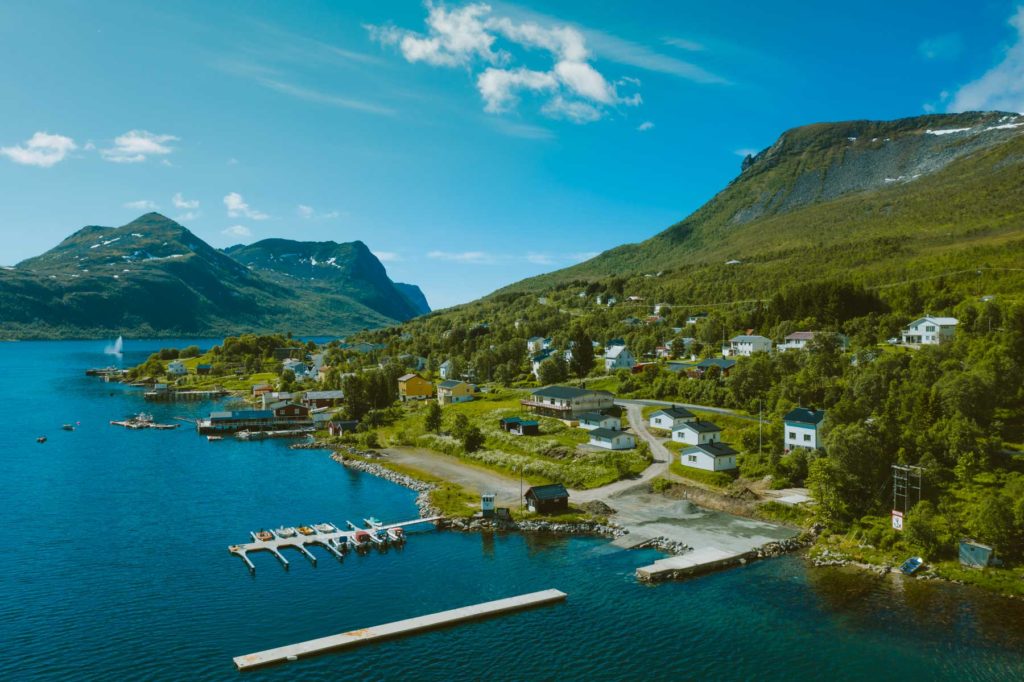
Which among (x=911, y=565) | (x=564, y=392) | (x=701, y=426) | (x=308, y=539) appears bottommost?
(x=308, y=539)

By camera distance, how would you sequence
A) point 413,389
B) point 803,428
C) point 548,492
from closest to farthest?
point 548,492 → point 803,428 → point 413,389

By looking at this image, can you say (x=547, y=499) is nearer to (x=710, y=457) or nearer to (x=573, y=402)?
(x=710, y=457)

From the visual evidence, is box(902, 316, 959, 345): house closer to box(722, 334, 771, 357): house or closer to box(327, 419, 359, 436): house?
box(722, 334, 771, 357): house

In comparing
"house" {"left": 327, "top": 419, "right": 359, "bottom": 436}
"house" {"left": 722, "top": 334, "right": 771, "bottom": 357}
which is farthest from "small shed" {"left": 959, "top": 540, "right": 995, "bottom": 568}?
"house" {"left": 327, "top": 419, "right": 359, "bottom": 436}

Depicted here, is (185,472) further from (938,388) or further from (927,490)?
(938,388)

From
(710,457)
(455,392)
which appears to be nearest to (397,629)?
(710,457)

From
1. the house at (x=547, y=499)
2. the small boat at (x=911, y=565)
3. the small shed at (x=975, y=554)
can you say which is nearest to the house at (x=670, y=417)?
the house at (x=547, y=499)
